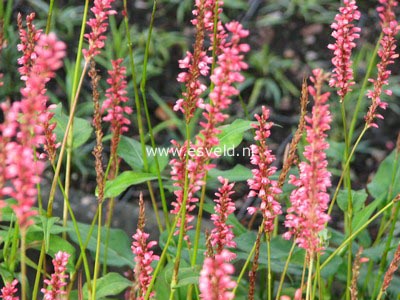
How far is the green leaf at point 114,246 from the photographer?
6.64ft

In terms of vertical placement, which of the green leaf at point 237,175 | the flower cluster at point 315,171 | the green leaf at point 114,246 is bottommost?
the green leaf at point 114,246

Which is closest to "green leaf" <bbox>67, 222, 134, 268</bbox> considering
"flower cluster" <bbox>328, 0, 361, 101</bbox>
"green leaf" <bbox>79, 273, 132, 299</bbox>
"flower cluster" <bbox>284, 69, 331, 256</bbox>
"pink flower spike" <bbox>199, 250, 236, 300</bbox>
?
"green leaf" <bbox>79, 273, 132, 299</bbox>

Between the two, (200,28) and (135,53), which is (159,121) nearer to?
(135,53)

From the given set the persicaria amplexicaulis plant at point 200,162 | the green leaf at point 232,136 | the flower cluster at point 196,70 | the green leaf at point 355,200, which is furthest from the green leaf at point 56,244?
the green leaf at point 355,200

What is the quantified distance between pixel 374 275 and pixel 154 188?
1626 mm

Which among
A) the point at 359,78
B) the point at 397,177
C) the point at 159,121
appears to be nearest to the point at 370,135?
the point at 359,78

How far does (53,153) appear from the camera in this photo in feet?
5.15

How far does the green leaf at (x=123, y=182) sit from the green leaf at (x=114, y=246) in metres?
Result: 0.31

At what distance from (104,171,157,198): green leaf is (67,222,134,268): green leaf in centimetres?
31

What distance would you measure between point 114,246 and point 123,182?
424 mm

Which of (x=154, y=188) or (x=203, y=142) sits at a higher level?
(x=203, y=142)

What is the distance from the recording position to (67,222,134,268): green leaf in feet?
6.64

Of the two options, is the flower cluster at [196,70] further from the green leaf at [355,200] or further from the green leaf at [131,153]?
the green leaf at [355,200]

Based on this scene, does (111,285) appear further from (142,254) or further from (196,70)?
(196,70)
